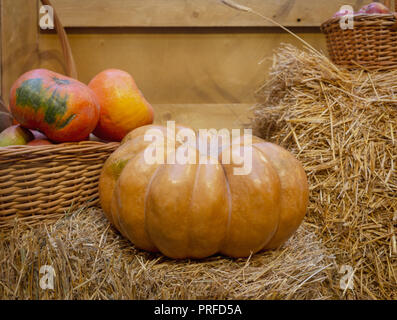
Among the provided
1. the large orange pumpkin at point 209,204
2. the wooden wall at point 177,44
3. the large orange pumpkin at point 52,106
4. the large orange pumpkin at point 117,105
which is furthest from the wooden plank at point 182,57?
the large orange pumpkin at point 209,204

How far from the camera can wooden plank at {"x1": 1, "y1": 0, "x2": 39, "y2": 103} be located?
1751 millimetres

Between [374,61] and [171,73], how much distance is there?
39.0 inches

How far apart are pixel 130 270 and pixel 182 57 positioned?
132cm

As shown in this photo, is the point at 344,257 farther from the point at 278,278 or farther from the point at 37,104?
the point at 37,104

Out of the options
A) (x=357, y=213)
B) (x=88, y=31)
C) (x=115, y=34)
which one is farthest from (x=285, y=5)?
(x=357, y=213)

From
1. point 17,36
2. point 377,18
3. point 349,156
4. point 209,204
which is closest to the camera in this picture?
point 209,204

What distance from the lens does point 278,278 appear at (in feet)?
2.58

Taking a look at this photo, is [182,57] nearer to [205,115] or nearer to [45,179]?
[205,115]

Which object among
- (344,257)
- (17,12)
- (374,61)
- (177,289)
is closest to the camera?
(177,289)

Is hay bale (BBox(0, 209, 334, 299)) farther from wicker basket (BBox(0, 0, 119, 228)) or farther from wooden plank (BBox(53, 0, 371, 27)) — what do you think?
wooden plank (BBox(53, 0, 371, 27))

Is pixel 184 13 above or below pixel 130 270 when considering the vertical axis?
above

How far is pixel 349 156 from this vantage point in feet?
3.99

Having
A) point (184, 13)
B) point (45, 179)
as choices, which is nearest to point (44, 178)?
point (45, 179)

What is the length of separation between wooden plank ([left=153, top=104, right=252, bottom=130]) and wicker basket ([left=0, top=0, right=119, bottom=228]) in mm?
764
